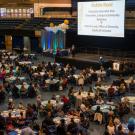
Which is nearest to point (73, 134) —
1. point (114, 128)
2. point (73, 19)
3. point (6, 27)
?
point (114, 128)

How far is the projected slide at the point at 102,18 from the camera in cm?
3442

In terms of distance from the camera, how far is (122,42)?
37.9m

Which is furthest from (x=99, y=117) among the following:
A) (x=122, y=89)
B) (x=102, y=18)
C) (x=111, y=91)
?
(x=102, y=18)

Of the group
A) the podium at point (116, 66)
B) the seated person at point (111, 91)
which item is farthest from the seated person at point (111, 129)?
the podium at point (116, 66)

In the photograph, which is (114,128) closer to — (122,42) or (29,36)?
(122,42)

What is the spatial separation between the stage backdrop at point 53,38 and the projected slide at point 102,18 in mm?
2247

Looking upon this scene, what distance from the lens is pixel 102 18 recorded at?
36250 mm

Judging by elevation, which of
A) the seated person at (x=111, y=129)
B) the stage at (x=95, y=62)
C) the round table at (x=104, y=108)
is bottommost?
the seated person at (x=111, y=129)

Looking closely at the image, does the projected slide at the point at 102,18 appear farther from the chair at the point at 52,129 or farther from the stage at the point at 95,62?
the chair at the point at 52,129

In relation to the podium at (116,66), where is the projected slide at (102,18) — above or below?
above

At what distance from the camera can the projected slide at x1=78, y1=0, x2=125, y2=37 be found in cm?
3442

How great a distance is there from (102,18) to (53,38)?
6.85 meters

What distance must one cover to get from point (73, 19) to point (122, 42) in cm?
865

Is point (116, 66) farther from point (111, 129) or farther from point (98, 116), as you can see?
point (111, 129)
